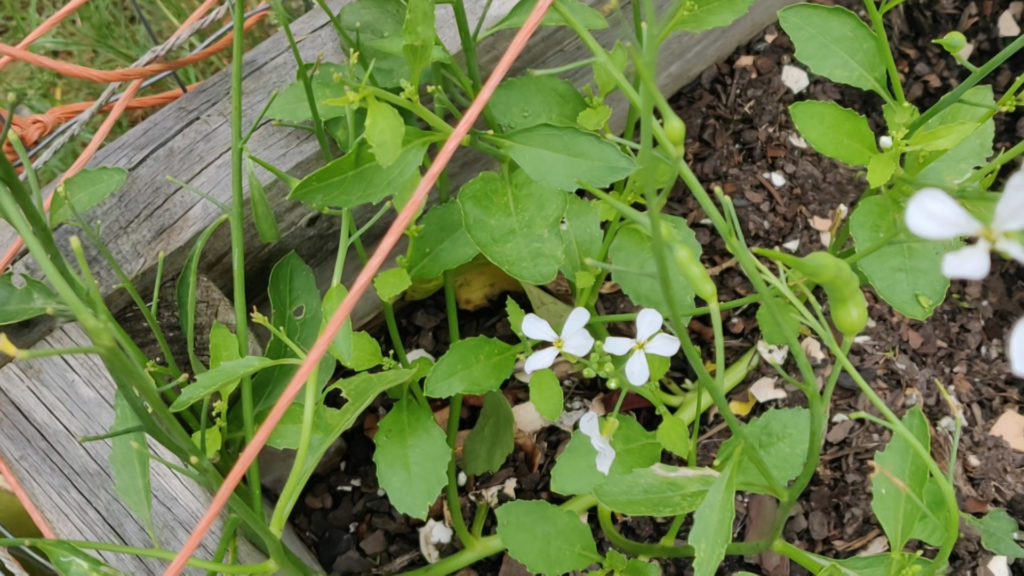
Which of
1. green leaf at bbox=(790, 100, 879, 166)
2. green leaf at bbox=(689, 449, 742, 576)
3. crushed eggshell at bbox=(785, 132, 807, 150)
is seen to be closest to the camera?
green leaf at bbox=(689, 449, 742, 576)

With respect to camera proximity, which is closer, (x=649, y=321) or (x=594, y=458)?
(x=649, y=321)

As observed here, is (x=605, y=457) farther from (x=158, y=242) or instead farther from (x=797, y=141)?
(x=797, y=141)

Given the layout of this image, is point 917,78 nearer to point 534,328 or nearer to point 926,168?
point 926,168

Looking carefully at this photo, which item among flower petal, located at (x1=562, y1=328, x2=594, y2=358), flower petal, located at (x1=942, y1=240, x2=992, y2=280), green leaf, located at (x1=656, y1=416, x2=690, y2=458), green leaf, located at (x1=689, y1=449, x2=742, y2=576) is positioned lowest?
green leaf, located at (x1=656, y1=416, x2=690, y2=458)

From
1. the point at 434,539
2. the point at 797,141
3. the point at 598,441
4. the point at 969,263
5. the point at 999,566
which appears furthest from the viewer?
the point at 797,141

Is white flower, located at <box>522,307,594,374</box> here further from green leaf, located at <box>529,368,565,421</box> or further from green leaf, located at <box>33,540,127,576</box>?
green leaf, located at <box>33,540,127,576</box>

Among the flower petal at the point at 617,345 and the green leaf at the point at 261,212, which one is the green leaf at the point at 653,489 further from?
the green leaf at the point at 261,212

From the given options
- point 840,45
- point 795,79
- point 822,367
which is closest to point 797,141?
point 795,79

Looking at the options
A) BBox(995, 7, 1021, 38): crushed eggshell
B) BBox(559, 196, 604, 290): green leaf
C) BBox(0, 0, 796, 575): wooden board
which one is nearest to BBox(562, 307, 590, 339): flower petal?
BBox(559, 196, 604, 290): green leaf

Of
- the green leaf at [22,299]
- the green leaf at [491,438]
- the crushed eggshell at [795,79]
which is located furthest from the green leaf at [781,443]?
the crushed eggshell at [795,79]
